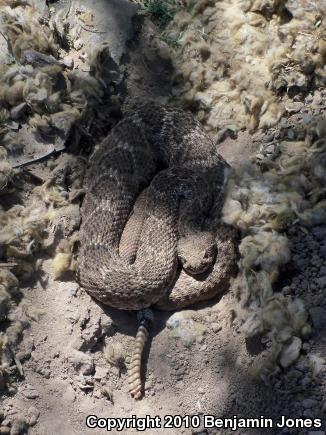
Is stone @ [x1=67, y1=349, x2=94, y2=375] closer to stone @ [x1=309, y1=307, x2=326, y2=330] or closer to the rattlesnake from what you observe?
the rattlesnake

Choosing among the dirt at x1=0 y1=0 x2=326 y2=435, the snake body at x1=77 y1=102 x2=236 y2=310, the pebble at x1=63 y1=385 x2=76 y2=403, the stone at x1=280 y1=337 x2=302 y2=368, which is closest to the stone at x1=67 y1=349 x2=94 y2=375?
the dirt at x1=0 y1=0 x2=326 y2=435

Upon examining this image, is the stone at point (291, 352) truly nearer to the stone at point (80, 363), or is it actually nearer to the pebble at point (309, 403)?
the pebble at point (309, 403)

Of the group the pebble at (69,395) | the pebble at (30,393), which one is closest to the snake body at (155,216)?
the pebble at (69,395)

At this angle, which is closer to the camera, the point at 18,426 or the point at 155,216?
the point at 18,426

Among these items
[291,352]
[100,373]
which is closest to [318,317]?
[291,352]

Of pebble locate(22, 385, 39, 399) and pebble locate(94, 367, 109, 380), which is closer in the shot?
pebble locate(22, 385, 39, 399)

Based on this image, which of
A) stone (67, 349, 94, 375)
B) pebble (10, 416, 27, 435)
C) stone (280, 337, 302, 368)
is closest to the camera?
stone (280, 337, 302, 368)

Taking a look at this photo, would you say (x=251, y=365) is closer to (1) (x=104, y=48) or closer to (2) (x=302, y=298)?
(2) (x=302, y=298)

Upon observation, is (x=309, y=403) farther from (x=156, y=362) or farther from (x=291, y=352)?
(x=156, y=362)
